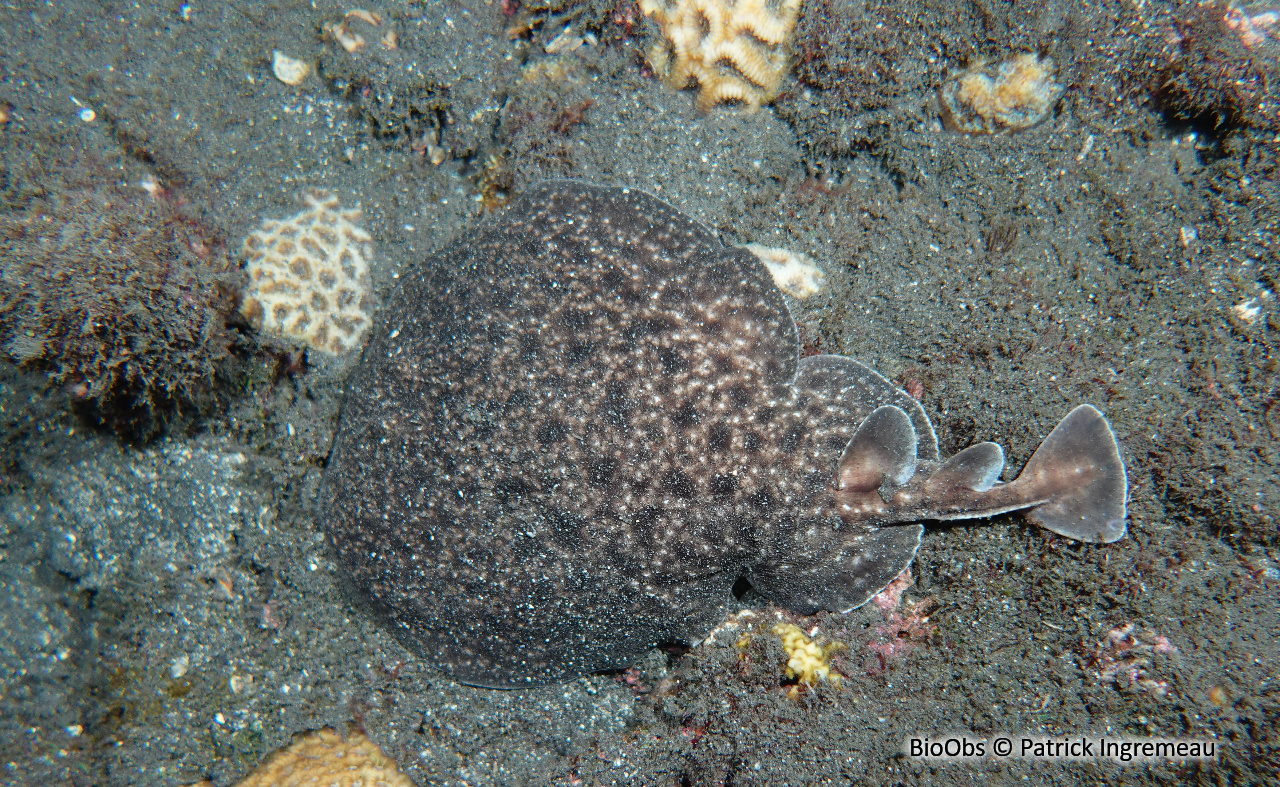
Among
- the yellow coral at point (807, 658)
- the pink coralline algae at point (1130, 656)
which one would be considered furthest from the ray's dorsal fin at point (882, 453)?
the pink coralline algae at point (1130, 656)

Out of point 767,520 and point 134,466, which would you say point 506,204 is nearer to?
point 767,520

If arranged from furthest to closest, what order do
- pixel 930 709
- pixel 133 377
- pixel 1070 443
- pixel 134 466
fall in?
pixel 134 466
pixel 133 377
pixel 930 709
pixel 1070 443

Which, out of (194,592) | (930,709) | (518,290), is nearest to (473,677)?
(194,592)

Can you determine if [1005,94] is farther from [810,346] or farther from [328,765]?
[328,765]

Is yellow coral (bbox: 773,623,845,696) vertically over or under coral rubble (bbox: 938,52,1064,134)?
under

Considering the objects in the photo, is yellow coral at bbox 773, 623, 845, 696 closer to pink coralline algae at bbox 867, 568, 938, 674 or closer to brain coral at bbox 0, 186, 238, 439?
pink coralline algae at bbox 867, 568, 938, 674

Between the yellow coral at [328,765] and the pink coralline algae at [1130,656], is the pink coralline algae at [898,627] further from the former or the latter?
the yellow coral at [328,765]

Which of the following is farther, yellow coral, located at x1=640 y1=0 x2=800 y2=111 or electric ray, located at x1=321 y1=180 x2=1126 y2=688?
yellow coral, located at x1=640 y1=0 x2=800 y2=111

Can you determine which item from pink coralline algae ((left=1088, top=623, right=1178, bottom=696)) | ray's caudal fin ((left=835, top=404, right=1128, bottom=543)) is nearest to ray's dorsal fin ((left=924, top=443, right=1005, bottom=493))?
ray's caudal fin ((left=835, top=404, right=1128, bottom=543))
